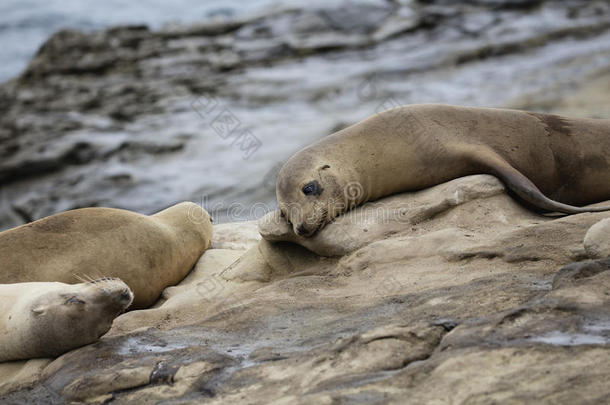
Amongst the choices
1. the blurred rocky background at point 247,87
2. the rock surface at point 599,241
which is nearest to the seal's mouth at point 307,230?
the rock surface at point 599,241

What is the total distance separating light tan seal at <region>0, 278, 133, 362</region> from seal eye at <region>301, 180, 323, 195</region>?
142 cm

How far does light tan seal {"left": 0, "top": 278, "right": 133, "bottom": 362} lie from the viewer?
12.5ft

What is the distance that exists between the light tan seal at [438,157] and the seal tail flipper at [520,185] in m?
0.02

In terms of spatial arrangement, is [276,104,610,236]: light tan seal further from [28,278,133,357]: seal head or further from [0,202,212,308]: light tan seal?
[28,278,133,357]: seal head

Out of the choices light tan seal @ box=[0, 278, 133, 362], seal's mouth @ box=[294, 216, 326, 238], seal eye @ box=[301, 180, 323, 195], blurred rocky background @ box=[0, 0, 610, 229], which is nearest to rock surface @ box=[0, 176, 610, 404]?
light tan seal @ box=[0, 278, 133, 362]

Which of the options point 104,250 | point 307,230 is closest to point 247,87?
point 104,250

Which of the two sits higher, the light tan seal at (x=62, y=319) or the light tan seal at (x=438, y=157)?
the light tan seal at (x=438, y=157)

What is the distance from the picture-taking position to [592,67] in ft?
46.1

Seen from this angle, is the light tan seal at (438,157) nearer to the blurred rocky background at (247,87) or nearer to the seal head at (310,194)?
the seal head at (310,194)

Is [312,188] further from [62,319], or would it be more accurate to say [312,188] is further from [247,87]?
[247,87]

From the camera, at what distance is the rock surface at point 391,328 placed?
8.61 feet

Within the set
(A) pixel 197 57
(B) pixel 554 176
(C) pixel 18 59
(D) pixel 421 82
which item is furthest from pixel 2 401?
(C) pixel 18 59

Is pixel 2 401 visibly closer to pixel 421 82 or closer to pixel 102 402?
pixel 102 402

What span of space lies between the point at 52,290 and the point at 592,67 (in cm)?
1206
